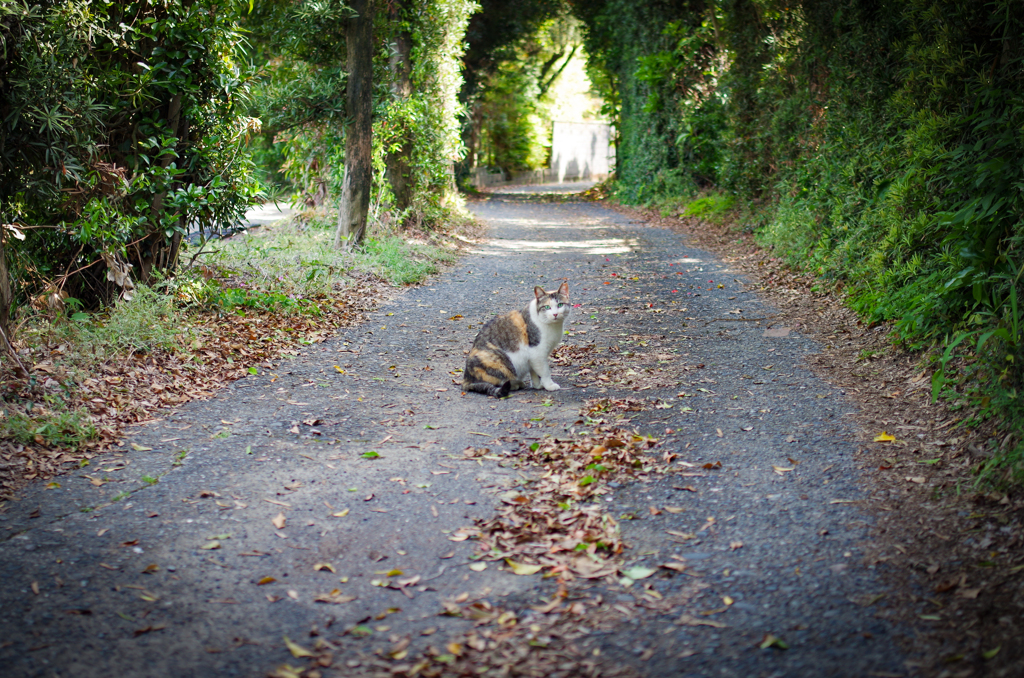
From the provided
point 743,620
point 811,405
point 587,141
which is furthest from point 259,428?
point 587,141

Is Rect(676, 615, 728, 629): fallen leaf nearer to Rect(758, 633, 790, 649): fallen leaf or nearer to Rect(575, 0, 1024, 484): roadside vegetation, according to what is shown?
Rect(758, 633, 790, 649): fallen leaf

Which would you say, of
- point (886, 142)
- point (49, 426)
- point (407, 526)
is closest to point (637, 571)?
point (407, 526)

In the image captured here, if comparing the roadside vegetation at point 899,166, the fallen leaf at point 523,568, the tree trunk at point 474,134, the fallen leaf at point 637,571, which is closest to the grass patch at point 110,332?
the fallen leaf at point 523,568

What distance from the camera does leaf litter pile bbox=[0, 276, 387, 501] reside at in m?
4.63

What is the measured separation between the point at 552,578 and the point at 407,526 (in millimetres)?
898

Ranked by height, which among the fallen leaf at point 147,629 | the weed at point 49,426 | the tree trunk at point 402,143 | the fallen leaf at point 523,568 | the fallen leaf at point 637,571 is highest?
the tree trunk at point 402,143

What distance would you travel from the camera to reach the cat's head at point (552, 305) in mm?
5898

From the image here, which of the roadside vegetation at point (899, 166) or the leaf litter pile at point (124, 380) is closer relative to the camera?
the leaf litter pile at point (124, 380)

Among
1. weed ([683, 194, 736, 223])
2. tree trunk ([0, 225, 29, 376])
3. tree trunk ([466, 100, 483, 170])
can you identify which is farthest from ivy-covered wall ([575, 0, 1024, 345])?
tree trunk ([466, 100, 483, 170])

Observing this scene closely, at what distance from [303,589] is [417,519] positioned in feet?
2.54

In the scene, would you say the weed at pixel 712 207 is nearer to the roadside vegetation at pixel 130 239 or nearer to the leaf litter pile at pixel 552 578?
the roadside vegetation at pixel 130 239

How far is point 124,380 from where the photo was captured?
5.70 m

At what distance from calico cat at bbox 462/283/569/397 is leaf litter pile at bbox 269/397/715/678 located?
116cm

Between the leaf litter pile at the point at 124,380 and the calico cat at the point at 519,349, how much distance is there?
207 cm
